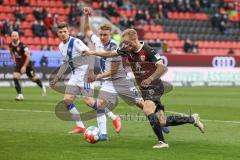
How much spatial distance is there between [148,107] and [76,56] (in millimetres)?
3041

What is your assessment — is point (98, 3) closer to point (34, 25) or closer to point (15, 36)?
point (34, 25)

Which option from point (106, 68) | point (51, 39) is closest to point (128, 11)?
point (51, 39)

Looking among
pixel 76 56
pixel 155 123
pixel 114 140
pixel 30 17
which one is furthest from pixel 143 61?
pixel 30 17

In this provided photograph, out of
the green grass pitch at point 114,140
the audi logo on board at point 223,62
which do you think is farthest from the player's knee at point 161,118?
the audi logo on board at point 223,62

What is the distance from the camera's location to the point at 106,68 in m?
13.7

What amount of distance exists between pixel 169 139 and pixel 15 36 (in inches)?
437

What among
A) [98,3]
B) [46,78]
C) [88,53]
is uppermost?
[88,53]

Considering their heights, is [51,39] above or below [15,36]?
below

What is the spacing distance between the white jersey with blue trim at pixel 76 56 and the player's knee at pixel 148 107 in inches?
104

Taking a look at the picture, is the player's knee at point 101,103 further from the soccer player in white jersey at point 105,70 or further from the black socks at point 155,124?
the black socks at point 155,124

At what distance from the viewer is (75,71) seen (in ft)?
47.2

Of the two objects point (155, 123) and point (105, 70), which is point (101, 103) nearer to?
point (105, 70)

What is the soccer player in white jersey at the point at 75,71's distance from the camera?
1390 cm

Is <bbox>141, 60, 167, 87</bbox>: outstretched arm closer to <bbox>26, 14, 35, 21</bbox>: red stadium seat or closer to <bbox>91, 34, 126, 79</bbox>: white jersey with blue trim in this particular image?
<bbox>91, 34, 126, 79</bbox>: white jersey with blue trim
